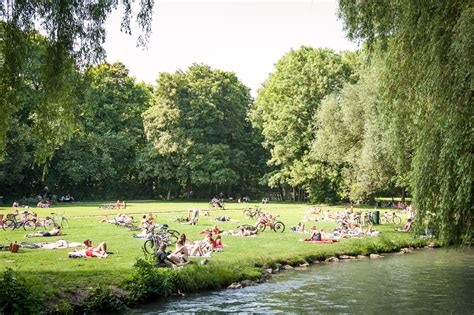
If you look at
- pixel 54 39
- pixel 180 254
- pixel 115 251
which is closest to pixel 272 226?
pixel 115 251

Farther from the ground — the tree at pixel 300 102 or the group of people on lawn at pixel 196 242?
the tree at pixel 300 102

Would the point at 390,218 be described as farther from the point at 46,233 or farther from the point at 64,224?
the point at 46,233

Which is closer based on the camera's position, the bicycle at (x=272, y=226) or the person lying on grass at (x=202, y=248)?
the person lying on grass at (x=202, y=248)

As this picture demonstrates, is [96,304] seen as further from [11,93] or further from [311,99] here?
[311,99]

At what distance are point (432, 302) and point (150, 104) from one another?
204 ft

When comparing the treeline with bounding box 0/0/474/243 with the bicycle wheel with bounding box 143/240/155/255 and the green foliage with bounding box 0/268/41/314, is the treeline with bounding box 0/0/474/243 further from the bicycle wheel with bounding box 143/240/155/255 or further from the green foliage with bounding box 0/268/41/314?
the bicycle wheel with bounding box 143/240/155/255

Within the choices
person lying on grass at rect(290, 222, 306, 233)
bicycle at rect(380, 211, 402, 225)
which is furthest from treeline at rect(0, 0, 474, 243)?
person lying on grass at rect(290, 222, 306, 233)

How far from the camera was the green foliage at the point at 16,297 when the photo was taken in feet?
37.9

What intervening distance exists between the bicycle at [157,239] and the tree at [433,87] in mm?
10584

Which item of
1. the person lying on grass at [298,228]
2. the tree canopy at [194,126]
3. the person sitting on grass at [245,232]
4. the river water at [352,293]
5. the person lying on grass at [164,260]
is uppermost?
the tree canopy at [194,126]

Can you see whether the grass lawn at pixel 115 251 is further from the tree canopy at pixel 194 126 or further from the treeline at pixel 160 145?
the tree canopy at pixel 194 126

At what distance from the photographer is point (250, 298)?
15.5 m

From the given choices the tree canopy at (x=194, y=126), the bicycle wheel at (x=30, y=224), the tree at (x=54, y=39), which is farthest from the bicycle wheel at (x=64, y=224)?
the tree canopy at (x=194, y=126)

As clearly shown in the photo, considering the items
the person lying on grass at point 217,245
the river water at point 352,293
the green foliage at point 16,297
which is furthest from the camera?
the person lying on grass at point 217,245
